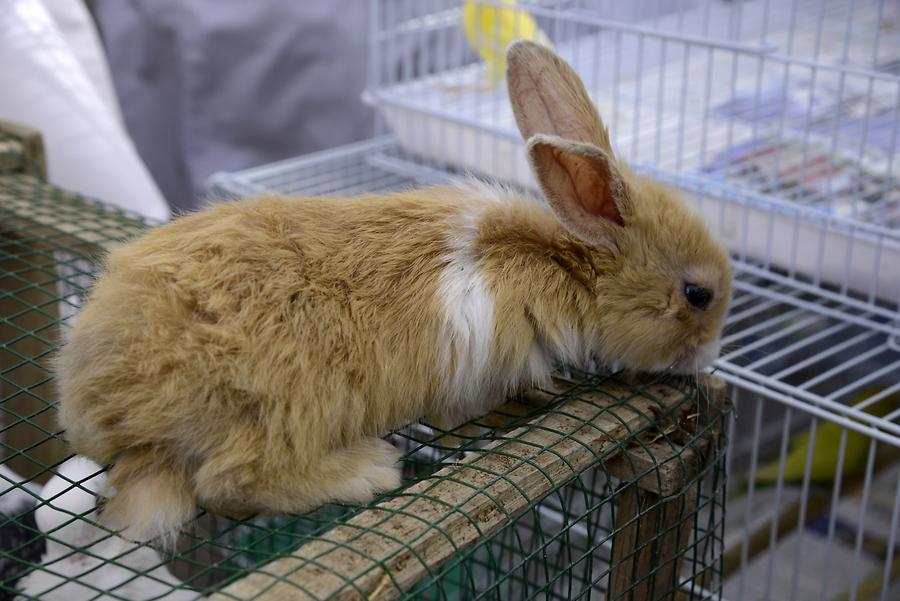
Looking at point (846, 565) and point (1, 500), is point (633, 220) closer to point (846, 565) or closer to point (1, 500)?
point (1, 500)

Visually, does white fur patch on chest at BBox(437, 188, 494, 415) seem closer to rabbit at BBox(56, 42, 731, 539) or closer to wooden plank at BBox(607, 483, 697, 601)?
rabbit at BBox(56, 42, 731, 539)

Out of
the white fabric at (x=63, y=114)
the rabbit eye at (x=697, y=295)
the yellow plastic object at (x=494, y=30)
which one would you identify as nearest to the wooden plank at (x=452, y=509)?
the rabbit eye at (x=697, y=295)

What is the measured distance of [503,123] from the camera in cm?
191

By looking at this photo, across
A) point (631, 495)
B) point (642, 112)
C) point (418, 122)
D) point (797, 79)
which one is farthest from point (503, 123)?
point (631, 495)

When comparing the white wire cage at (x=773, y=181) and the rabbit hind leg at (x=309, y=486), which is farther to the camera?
the white wire cage at (x=773, y=181)

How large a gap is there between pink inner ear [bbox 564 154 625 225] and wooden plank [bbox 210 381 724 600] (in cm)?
20

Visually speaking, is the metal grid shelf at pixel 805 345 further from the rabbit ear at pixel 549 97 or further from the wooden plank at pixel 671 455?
the rabbit ear at pixel 549 97

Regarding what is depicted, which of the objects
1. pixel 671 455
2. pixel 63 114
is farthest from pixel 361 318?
pixel 63 114

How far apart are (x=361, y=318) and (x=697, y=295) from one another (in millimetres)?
392

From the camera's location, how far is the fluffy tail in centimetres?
89

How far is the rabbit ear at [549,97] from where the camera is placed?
3.76 feet

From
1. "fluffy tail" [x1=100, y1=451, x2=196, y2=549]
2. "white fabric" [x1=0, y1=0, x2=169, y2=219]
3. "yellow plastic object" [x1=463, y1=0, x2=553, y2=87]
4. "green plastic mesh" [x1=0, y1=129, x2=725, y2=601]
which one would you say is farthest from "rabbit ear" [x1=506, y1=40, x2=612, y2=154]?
"white fabric" [x1=0, y1=0, x2=169, y2=219]

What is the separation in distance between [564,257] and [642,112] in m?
1.06

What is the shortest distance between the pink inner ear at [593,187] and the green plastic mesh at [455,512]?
0.66 feet
